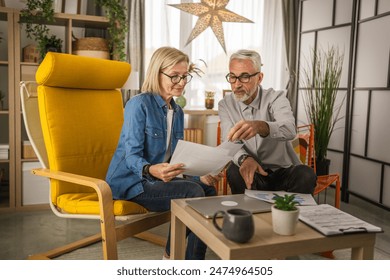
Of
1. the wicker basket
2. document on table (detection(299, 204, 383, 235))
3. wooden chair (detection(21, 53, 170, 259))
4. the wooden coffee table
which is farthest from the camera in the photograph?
the wicker basket

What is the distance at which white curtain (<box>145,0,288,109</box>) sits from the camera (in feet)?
12.6

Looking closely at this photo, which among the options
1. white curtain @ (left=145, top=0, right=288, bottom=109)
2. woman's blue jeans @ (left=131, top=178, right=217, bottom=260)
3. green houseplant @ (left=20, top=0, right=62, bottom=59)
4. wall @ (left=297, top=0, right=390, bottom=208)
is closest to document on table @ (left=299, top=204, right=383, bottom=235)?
woman's blue jeans @ (left=131, top=178, right=217, bottom=260)

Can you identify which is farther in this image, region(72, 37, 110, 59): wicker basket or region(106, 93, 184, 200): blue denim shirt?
region(72, 37, 110, 59): wicker basket

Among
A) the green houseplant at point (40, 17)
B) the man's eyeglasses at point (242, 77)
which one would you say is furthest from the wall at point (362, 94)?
the green houseplant at point (40, 17)

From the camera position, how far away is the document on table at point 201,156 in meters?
1.53

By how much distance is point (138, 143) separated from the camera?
1850 millimetres

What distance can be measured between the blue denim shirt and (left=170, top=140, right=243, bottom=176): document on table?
10.3 inches

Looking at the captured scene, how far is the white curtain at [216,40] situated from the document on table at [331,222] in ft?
8.94

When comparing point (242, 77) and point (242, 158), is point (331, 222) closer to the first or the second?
point (242, 158)

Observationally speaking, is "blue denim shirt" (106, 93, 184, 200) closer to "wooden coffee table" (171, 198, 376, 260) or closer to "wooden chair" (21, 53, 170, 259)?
"wooden chair" (21, 53, 170, 259)

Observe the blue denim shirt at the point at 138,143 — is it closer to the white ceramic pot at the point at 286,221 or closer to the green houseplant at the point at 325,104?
the white ceramic pot at the point at 286,221
